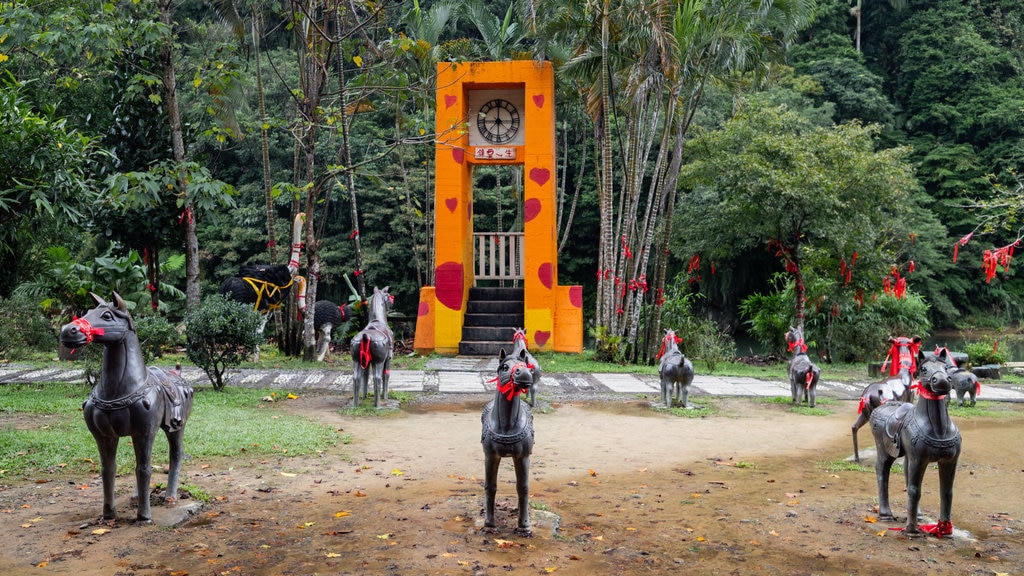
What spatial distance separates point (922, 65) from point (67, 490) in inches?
1346

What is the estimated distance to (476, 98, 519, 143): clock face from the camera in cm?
1753

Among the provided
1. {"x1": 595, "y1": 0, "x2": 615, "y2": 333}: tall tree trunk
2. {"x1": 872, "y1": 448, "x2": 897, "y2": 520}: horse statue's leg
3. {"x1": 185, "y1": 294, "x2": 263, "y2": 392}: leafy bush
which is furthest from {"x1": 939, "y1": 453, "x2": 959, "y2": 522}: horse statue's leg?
{"x1": 595, "y1": 0, "x2": 615, "y2": 333}: tall tree trunk

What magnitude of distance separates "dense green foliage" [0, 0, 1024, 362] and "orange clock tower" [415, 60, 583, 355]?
2.85ft

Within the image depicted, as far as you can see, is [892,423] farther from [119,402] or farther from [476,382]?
[476,382]

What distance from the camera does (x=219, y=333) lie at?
34.1 ft

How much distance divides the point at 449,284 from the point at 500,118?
12.3 feet

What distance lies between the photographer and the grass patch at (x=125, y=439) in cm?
674

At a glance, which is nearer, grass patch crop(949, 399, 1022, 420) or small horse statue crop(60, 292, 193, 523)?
small horse statue crop(60, 292, 193, 523)

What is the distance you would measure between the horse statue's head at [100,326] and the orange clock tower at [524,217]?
1190cm

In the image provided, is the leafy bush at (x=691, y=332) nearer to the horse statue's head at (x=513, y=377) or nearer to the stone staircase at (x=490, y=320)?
the stone staircase at (x=490, y=320)

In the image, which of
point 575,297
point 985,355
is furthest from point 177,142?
point 985,355

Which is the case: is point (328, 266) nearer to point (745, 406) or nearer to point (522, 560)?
point (745, 406)

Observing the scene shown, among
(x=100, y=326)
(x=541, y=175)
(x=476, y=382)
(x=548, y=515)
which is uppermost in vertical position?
(x=541, y=175)

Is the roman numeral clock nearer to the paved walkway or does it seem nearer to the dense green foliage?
the dense green foliage
